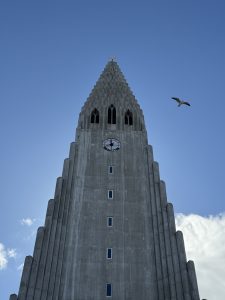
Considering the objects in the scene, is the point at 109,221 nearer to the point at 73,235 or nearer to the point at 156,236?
the point at 73,235

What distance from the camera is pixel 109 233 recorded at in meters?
48.4

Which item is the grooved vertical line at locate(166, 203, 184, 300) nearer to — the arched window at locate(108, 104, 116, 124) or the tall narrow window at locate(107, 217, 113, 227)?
the tall narrow window at locate(107, 217, 113, 227)

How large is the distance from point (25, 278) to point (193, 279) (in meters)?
16.4

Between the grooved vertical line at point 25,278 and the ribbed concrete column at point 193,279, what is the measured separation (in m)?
15.8

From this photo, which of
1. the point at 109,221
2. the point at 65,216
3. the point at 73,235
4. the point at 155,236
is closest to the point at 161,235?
the point at 155,236

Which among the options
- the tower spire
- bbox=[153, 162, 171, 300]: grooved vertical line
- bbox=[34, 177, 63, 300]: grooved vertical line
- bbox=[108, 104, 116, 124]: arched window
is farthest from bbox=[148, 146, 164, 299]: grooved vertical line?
the tower spire

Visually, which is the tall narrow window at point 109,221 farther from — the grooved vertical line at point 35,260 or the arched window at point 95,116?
the arched window at point 95,116

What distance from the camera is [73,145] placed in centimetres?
5969

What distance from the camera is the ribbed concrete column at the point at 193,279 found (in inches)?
1631

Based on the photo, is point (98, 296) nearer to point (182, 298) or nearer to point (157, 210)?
point (182, 298)

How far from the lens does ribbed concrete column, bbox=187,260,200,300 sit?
41.4 meters

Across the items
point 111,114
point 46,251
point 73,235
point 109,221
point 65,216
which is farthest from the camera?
point 111,114

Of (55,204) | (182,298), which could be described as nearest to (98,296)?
(182,298)

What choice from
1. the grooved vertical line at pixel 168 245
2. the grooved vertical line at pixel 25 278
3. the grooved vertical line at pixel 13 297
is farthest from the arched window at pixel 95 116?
the grooved vertical line at pixel 13 297
